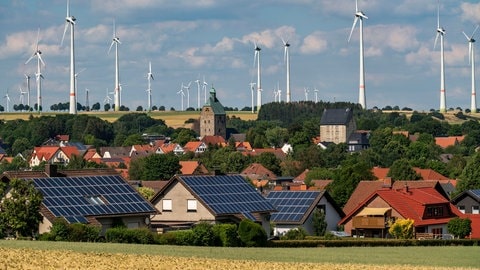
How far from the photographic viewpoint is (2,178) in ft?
215

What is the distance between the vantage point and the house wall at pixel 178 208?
70.5 metres

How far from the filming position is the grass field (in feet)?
123

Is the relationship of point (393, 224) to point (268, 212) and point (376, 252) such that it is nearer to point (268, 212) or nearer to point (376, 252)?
point (268, 212)

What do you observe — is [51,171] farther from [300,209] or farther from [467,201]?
[467,201]

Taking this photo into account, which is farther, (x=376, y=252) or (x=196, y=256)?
(x=376, y=252)

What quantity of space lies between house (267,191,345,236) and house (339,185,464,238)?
143 centimetres

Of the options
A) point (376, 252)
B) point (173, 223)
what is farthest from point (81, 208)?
point (376, 252)

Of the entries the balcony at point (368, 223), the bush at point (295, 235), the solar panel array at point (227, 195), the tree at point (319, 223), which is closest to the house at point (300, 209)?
the tree at point (319, 223)

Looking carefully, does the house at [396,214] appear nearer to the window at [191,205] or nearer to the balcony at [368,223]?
the balcony at [368,223]

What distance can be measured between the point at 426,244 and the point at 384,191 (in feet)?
64.3

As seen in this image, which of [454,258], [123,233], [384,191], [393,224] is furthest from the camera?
[384,191]

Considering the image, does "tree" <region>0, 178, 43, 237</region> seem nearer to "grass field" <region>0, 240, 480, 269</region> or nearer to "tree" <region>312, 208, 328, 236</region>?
"grass field" <region>0, 240, 480, 269</region>

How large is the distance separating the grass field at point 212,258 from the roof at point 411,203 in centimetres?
2933

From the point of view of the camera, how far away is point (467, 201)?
101375mm
